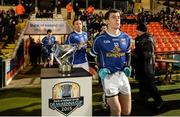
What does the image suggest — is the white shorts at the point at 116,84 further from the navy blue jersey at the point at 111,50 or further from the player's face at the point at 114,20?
the player's face at the point at 114,20

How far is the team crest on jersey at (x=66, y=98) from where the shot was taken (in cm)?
476

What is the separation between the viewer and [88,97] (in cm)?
490

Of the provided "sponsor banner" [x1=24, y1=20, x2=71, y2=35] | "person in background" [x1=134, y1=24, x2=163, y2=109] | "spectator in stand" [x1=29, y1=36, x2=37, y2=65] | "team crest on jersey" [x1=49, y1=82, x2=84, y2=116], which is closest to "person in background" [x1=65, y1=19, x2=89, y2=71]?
"person in background" [x1=134, y1=24, x2=163, y2=109]

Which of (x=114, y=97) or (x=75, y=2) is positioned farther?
(x=75, y=2)

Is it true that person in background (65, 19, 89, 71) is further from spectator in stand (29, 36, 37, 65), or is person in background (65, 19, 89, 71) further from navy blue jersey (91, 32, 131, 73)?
spectator in stand (29, 36, 37, 65)

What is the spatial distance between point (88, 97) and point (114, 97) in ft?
1.25

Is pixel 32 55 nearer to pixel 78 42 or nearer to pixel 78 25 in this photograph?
pixel 78 42

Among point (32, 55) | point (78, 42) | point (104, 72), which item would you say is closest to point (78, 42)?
point (78, 42)

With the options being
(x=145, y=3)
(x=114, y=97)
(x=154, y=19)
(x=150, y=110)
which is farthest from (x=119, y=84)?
(x=145, y=3)

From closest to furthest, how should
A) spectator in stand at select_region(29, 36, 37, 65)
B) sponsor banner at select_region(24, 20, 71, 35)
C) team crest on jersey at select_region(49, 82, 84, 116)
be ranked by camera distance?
team crest on jersey at select_region(49, 82, 84, 116), sponsor banner at select_region(24, 20, 71, 35), spectator in stand at select_region(29, 36, 37, 65)

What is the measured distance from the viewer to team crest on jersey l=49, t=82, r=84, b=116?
4758 millimetres

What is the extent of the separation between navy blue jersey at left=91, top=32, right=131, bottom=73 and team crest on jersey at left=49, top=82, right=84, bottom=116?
0.49 metres

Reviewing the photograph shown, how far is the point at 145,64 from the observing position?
7.20 metres

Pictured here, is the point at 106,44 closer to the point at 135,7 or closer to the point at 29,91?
the point at 29,91
